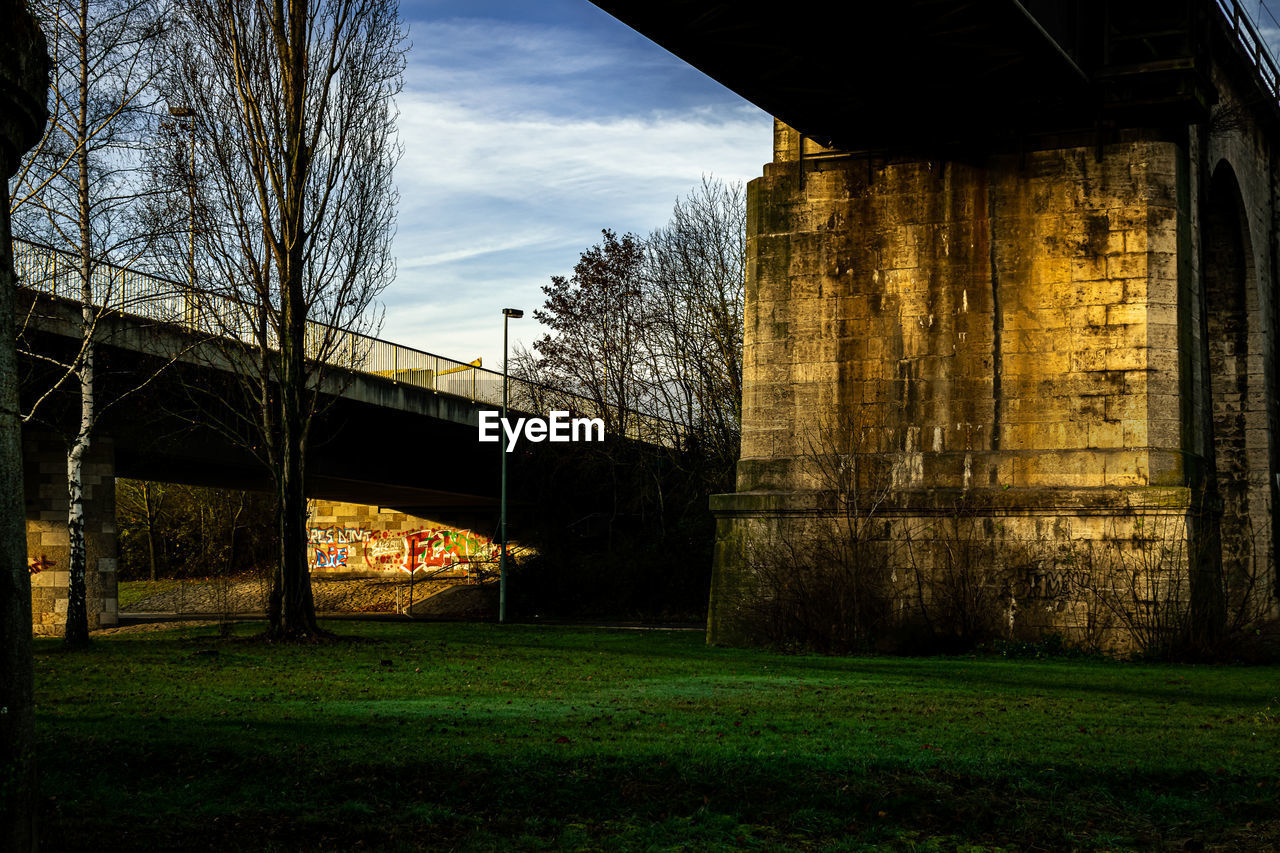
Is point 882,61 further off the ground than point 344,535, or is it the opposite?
point 882,61

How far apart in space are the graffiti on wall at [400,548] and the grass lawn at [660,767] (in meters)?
38.2

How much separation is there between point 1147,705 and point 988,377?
26.4 feet

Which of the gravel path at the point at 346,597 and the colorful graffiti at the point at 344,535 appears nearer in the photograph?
the gravel path at the point at 346,597

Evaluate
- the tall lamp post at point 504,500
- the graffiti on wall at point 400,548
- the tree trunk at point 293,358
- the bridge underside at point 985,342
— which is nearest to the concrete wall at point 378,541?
the graffiti on wall at point 400,548

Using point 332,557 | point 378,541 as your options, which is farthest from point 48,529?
point 332,557

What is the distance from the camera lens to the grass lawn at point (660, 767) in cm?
698

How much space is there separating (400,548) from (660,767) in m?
47.6

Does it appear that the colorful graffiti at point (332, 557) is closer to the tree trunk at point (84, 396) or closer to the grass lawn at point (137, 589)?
the grass lawn at point (137, 589)

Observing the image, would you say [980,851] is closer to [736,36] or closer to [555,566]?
[736,36]

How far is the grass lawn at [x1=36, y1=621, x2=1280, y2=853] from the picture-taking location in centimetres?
698

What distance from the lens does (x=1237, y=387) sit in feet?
86.1

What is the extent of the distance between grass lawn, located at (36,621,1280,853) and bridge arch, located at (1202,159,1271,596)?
13.1 meters

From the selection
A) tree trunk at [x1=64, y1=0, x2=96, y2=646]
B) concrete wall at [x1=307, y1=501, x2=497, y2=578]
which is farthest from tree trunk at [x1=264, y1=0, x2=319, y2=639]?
concrete wall at [x1=307, y1=501, x2=497, y2=578]

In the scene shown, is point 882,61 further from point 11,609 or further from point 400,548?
point 400,548
